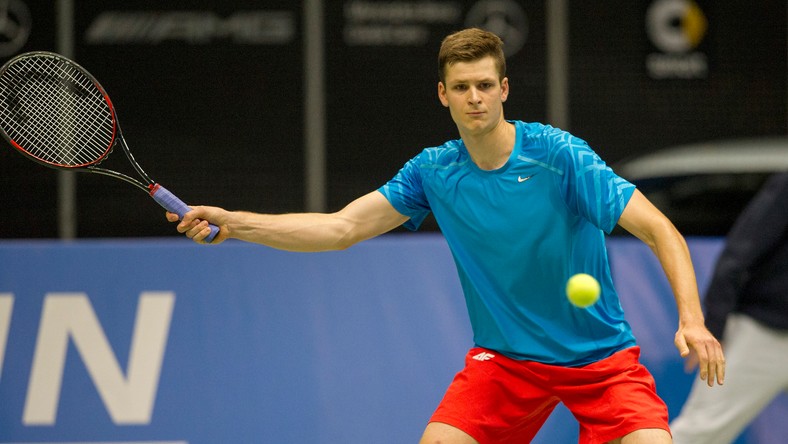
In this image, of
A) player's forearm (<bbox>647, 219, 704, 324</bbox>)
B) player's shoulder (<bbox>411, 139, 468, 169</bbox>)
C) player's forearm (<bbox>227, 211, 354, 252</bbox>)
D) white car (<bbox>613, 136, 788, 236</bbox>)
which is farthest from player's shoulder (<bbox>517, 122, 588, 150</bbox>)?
white car (<bbox>613, 136, 788, 236</bbox>)

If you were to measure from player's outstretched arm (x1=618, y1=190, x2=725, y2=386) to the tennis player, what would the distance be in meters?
0.16

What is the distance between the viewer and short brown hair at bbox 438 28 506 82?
380 cm

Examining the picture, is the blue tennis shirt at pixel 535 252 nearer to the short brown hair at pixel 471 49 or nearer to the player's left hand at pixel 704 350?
the short brown hair at pixel 471 49

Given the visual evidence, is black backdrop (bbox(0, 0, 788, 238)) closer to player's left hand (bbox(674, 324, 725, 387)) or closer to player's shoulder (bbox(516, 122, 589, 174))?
player's shoulder (bbox(516, 122, 589, 174))

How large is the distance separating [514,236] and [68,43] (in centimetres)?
591

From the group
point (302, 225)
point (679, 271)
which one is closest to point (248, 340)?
point (302, 225)

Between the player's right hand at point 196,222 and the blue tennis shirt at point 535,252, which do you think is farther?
the blue tennis shirt at point 535,252

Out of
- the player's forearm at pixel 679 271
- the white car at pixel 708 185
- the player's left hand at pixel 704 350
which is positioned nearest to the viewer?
the player's left hand at pixel 704 350

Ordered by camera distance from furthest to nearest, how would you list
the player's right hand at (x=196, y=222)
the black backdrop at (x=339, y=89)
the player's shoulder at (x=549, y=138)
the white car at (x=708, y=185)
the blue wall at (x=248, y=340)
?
the black backdrop at (x=339, y=89) < the white car at (x=708, y=185) < the blue wall at (x=248, y=340) < the player's shoulder at (x=549, y=138) < the player's right hand at (x=196, y=222)

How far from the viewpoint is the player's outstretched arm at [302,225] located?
3.75m

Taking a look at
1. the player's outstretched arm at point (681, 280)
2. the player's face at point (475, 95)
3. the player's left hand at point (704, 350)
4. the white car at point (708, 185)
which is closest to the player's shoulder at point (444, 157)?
the player's face at point (475, 95)

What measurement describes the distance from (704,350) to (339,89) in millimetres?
6058

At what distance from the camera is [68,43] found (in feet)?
28.8

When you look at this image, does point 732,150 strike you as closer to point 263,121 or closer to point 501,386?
point 263,121
